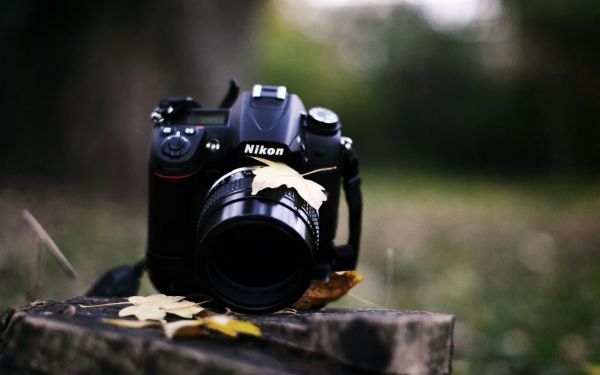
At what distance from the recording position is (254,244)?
0.93 m

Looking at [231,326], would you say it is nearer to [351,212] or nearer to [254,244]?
[254,244]

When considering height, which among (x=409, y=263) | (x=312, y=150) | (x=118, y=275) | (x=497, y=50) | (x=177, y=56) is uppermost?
(x=497, y=50)

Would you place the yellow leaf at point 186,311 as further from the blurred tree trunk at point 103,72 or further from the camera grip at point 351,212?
the blurred tree trunk at point 103,72

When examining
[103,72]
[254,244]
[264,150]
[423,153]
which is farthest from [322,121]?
[423,153]

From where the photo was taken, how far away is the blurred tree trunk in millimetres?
2881

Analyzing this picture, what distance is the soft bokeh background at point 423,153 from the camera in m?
1.83

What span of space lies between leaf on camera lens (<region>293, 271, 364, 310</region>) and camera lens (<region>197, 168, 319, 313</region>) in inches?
4.8

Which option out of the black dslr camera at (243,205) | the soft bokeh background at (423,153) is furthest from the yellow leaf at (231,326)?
the soft bokeh background at (423,153)

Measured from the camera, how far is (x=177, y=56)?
9.50 ft

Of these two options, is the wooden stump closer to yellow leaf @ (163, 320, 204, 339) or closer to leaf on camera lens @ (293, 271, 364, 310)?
yellow leaf @ (163, 320, 204, 339)

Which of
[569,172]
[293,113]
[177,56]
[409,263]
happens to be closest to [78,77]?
[177,56]

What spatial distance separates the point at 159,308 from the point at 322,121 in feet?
1.34

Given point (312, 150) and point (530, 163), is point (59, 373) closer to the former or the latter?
point (312, 150)

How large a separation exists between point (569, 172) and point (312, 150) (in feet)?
14.7
